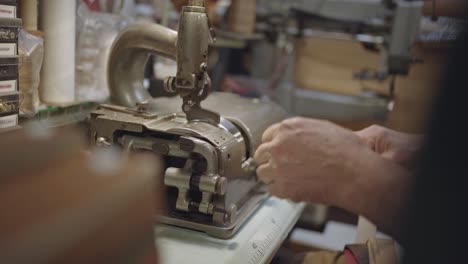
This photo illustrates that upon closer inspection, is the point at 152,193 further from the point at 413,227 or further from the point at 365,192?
the point at 365,192

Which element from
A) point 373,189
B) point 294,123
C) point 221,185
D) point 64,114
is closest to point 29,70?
point 64,114

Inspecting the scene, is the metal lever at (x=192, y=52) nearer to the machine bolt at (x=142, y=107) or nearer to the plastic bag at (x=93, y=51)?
the machine bolt at (x=142, y=107)

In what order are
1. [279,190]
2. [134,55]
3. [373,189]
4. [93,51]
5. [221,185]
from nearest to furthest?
[373,189], [279,190], [221,185], [134,55], [93,51]

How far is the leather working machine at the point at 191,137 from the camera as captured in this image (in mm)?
946

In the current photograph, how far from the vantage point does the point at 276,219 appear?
1155 mm

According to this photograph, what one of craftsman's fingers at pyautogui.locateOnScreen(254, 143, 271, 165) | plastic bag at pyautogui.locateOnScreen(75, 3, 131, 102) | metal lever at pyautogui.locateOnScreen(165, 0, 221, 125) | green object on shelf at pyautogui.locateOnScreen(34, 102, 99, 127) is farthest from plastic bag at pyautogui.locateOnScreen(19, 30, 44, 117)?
craftsman's fingers at pyautogui.locateOnScreen(254, 143, 271, 165)

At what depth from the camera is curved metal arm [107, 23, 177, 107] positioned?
3.53ft

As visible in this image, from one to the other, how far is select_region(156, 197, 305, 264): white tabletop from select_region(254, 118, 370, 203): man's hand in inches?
7.2

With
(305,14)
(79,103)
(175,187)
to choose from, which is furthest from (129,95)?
(305,14)

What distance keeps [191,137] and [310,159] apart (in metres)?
0.27

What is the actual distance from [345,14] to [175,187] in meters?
1.39

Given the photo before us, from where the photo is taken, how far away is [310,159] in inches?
30.3

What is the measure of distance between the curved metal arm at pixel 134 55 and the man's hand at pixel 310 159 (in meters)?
0.37

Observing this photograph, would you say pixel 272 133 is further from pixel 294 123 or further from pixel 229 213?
pixel 229 213
